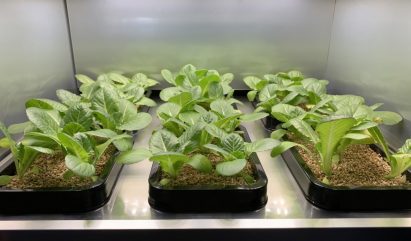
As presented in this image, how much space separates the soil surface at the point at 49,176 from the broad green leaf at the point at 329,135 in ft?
1.55

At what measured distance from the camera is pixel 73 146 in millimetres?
644

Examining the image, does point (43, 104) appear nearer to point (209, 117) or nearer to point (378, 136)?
point (209, 117)

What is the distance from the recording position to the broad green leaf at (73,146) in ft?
2.03

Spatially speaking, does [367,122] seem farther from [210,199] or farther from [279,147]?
[210,199]

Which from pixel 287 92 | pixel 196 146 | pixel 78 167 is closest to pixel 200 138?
pixel 196 146

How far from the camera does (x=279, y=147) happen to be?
28.1 inches

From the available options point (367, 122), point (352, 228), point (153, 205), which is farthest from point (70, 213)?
point (367, 122)

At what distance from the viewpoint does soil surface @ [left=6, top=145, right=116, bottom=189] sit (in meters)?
0.64

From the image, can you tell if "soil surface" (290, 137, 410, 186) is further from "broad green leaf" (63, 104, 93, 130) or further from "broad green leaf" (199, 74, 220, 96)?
"broad green leaf" (63, 104, 93, 130)

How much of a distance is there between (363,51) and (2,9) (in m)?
1.08

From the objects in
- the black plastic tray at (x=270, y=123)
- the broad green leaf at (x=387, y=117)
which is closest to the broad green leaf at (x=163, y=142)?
the black plastic tray at (x=270, y=123)

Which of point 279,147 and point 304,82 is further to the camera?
point 304,82

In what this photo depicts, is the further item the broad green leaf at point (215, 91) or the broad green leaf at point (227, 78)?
the broad green leaf at point (227, 78)

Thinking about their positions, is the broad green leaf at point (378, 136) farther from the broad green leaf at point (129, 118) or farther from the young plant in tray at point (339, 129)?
the broad green leaf at point (129, 118)
